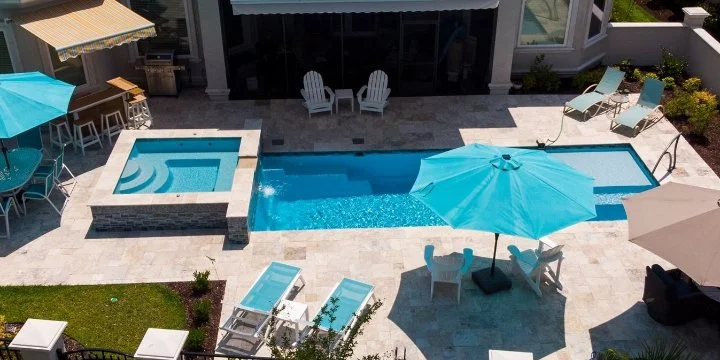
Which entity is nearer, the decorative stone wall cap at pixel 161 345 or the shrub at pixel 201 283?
the decorative stone wall cap at pixel 161 345

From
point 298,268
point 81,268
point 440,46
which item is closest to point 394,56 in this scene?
point 440,46

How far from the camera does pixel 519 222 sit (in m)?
13.4

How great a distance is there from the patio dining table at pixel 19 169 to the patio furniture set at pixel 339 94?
26.6 ft

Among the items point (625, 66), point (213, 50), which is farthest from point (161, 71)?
point (625, 66)

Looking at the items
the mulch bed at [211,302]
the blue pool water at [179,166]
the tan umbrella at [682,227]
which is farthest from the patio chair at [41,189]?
the tan umbrella at [682,227]

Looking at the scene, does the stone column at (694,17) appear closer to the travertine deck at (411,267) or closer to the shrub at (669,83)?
the shrub at (669,83)

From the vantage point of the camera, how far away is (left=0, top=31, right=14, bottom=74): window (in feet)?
67.7

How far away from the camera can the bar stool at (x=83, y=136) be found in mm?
20453

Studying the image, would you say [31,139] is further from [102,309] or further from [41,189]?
[102,309]

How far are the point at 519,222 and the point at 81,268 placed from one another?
32.5ft

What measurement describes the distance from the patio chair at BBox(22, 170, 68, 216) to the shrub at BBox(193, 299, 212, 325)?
578 cm

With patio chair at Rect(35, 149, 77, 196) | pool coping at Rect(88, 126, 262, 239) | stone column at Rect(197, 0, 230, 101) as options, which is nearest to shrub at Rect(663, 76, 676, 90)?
pool coping at Rect(88, 126, 262, 239)

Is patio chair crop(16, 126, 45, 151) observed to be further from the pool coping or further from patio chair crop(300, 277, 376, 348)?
patio chair crop(300, 277, 376, 348)

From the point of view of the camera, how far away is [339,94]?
74.6ft
